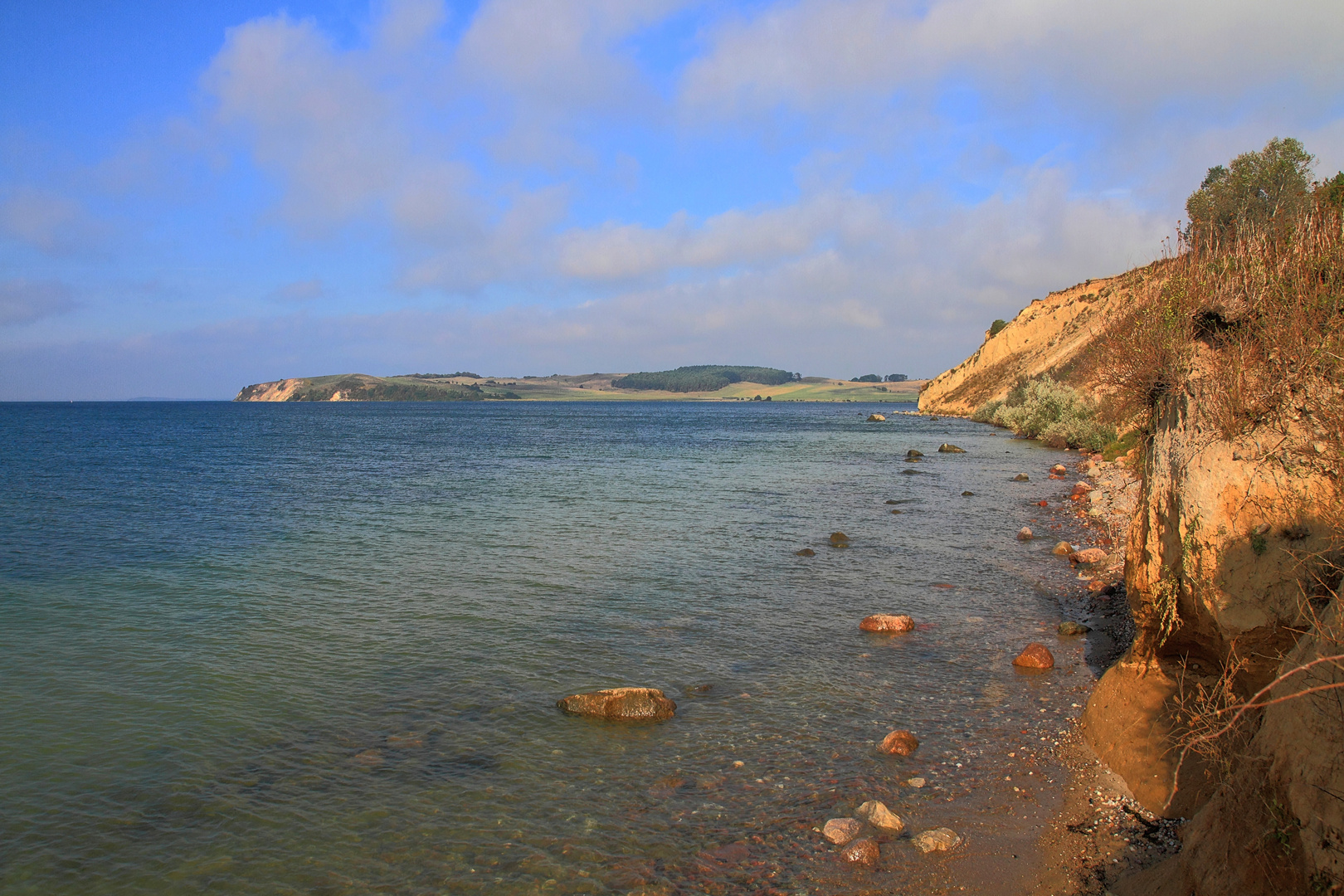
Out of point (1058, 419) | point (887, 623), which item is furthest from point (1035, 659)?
point (1058, 419)

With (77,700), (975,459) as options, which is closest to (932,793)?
(77,700)

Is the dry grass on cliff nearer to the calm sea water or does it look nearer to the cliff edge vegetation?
the cliff edge vegetation

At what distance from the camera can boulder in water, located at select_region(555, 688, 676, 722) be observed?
35.9ft

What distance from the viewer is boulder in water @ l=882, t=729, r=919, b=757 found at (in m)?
9.73

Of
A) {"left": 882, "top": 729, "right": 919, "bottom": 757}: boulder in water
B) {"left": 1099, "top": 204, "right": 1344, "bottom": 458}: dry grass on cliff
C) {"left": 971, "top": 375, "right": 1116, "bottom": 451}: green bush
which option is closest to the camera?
{"left": 1099, "top": 204, "right": 1344, "bottom": 458}: dry grass on cliff

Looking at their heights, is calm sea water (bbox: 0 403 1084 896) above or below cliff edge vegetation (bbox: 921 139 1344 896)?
below

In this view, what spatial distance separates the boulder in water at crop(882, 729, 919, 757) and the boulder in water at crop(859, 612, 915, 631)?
477 centimetres

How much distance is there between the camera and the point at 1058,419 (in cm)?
5650

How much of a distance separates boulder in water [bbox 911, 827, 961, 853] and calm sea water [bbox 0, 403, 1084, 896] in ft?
0.98

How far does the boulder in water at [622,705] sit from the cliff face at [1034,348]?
2694 inches

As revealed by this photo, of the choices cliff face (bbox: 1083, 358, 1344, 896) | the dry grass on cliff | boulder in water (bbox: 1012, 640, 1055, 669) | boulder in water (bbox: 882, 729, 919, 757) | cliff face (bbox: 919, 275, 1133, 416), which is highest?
cliff face (bbox: 919, 275, 1133, 416)

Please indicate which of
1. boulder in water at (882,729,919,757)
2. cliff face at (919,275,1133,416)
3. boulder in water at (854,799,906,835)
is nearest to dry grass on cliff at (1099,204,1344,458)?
boulder in water at (882,729,919,757)

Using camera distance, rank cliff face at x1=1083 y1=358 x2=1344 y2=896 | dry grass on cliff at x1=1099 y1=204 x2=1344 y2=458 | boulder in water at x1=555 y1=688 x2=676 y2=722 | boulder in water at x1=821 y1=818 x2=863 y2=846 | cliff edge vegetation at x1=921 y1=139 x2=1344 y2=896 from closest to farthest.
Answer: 1. cliff face at x1=1083 y1=358 x2=1344 y2=896
2. cliff edge vegetation at x1=921 y1=139 x2=1344 y2=896
3. dry grass on cliff at x1=1099 y1=204 x2=1344 y2=458
4. boulder in water at x1=821 y1=818 x2=863 y2=846
5. boulder in water at x1=555 y1=688 x2=676 y2=722

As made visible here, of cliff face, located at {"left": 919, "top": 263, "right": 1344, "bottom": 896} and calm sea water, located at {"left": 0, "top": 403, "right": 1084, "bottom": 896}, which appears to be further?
calm sea water, located at {"left": 0, "top": 403, "right": 1084, "bottom": 896}
